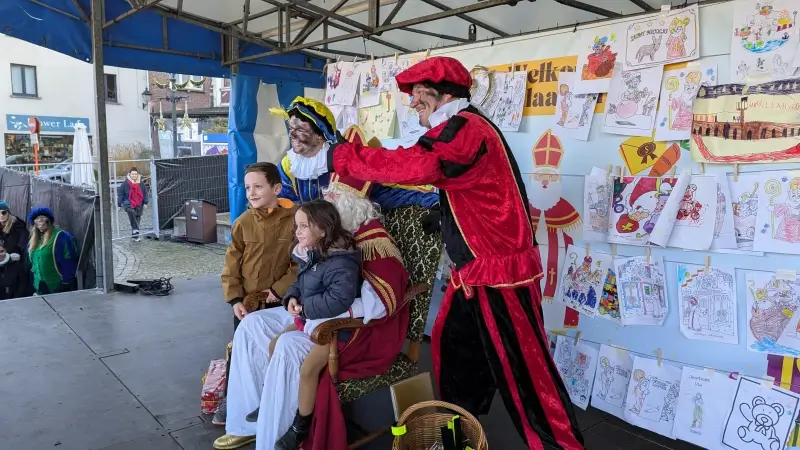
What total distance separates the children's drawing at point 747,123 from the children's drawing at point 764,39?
5 cm

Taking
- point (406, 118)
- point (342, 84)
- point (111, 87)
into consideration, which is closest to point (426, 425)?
point (406, 118)

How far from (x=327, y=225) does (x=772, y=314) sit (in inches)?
73.4

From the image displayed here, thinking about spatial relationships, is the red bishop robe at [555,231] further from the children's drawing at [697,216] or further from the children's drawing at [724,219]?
the children's drawing at [724,219]

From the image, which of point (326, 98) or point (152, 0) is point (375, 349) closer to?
point (326, 98)

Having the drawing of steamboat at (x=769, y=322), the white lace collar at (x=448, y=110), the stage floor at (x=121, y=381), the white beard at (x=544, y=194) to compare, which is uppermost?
the white lace collar at (x=448, y=110)

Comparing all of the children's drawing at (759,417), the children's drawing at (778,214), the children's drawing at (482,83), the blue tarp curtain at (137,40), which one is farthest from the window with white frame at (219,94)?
the children's drawing at (759,417)

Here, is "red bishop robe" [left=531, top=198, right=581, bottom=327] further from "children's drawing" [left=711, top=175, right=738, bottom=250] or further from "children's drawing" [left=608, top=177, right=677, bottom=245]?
"children's drawing" [left=711, top=175, right=738, bottom=250]

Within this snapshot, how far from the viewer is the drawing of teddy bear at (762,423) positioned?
2264 mm

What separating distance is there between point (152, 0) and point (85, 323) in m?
2.38

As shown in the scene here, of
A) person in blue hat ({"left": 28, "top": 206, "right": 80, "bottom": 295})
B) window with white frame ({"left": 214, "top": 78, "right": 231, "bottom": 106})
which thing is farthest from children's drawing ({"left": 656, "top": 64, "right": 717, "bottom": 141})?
window with white frame ({"left": 214, "top": 78, "right": 231, "bottom": 106})

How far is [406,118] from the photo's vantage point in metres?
3.91

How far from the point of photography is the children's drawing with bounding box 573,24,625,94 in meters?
2.73

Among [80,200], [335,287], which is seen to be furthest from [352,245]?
[80,200]

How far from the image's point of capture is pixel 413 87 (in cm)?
208
